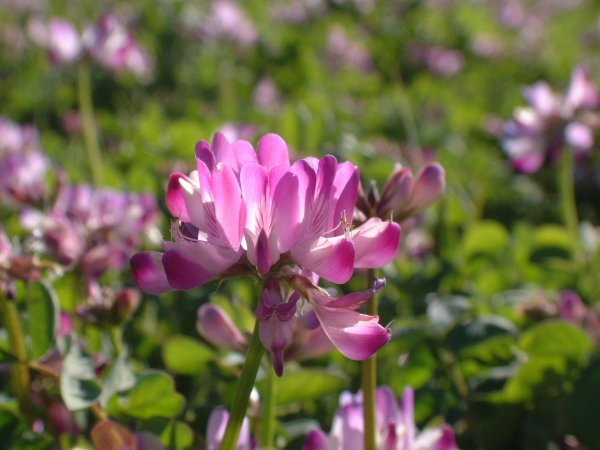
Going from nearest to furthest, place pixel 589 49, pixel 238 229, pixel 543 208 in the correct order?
pixel 238 229
pixel 543 208
pixel 589 49

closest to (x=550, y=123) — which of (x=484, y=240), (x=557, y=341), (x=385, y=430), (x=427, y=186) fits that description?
(x=484, y=240)

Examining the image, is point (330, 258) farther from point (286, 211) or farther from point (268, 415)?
point (268, 415)

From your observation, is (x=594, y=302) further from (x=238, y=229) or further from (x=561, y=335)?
(x=238, y=229)

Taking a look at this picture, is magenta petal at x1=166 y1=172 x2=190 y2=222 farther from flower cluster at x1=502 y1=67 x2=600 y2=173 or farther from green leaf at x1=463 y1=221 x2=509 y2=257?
flower cluster at x1=502 y1=67 x2=600 y2=173

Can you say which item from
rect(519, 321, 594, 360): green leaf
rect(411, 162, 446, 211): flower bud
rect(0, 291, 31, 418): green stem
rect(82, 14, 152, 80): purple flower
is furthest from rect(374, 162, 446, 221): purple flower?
rect(82, 14, 152, 80): purple flower

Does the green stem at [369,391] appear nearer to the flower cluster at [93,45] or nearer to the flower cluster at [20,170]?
the flower cluster at [20,170]

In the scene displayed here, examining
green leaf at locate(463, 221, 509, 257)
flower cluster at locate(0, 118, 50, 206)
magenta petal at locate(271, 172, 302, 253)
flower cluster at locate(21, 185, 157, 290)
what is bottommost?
magenta petal at locate(271, 172, 302, 253)

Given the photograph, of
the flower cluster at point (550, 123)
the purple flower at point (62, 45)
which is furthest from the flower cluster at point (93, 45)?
the flower cluster at point (550, 123)

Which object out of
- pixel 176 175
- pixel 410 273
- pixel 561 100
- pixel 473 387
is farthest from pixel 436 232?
pixel 176 175
